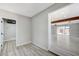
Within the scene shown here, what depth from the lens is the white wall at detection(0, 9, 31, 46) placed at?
17.3 ft

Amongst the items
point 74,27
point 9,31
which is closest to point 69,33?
point 74,27

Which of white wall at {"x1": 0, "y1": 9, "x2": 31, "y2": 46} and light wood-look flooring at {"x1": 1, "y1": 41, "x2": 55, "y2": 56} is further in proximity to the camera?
white wall at {"x1": 0, "y1": 9, "x2": 31, "y2": 46}

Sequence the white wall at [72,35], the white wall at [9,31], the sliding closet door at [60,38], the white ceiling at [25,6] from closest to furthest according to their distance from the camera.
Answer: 1. the white wall at [72,35]
2. the sliding closet door at [60,38]
3. the white ceiling at [25,6]
4. the white wall at [9,31]

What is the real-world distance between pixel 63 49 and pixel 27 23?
3.97m

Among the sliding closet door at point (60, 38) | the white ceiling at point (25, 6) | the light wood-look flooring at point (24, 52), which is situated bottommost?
the light wood-look flooring at point (24, 52)

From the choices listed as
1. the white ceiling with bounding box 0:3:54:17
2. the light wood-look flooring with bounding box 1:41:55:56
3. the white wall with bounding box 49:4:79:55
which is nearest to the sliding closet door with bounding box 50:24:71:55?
the white wall with bounding box 49:4:79:55

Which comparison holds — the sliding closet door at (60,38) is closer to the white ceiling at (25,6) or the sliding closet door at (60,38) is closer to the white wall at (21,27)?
the white ceiling at (25,6)

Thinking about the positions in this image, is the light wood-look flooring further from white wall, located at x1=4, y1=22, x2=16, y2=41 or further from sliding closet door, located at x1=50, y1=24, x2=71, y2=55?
white wall, located at x1=4, y1=22, x2=16, y2=41

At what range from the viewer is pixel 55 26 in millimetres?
3967

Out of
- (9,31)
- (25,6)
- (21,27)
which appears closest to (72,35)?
(25,6)

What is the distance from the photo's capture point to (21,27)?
5887 millimetres

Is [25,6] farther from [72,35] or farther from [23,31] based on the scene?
[72,35]

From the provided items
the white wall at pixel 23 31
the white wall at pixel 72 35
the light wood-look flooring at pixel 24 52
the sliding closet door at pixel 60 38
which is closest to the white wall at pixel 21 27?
the white wall at pixel 23 31

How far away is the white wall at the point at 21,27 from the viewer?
5.28 meters
